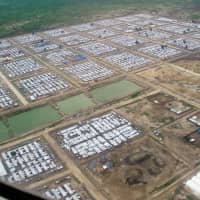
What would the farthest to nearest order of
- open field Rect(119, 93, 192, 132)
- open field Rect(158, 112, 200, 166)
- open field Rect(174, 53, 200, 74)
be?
open field Rect(174, 53, 200, 74)
open field Rect(119, 93, 192, 132)
open field Rect(158, 112, 200, 166)

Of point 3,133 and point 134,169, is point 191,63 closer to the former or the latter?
point 134,169

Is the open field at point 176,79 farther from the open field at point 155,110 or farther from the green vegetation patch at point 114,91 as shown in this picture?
the green vegetation patch at point 114,91

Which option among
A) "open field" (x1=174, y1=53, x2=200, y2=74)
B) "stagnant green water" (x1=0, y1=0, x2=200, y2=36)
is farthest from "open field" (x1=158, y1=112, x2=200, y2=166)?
"stagnant green water" (x1=0, y1=0, x2=200, y2=36)

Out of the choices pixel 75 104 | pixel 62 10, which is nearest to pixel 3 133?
pixel 75 104

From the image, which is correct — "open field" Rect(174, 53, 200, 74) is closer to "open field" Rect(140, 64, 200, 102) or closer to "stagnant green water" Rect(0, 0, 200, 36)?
"open field" Rect(140, 64, 200, 102)

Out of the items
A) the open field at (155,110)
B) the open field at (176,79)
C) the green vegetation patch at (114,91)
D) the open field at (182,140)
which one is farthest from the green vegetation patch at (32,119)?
the open field at (176,79)

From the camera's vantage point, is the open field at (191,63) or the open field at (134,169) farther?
the open field at (191,63)

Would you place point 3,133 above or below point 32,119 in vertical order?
below
